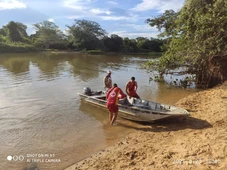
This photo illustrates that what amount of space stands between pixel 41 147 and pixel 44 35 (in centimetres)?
6116

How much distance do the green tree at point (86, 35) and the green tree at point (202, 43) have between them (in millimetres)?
49161

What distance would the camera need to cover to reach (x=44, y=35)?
211ft

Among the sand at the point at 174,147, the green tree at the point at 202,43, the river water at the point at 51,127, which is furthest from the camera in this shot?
the green tree at the point at 202,43

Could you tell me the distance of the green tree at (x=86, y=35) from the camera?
64812 mm

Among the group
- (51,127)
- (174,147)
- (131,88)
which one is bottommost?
(51,127)

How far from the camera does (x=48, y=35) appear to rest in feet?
212

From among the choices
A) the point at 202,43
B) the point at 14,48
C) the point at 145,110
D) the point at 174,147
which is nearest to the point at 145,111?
the point at 145,110

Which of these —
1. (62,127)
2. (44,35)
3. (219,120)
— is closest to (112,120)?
(62,127)

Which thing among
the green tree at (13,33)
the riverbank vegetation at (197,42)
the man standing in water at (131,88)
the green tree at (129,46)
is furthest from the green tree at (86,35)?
the man standing in water at (131,88)

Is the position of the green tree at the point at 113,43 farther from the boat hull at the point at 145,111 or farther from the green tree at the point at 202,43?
the boat hull at the point at 145,111

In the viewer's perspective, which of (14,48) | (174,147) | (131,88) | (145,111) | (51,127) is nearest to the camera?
(174,147)

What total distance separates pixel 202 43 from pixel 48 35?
2252 inches

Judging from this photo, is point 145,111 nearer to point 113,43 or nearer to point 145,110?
point 145,110

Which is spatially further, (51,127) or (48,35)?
(48,35)
